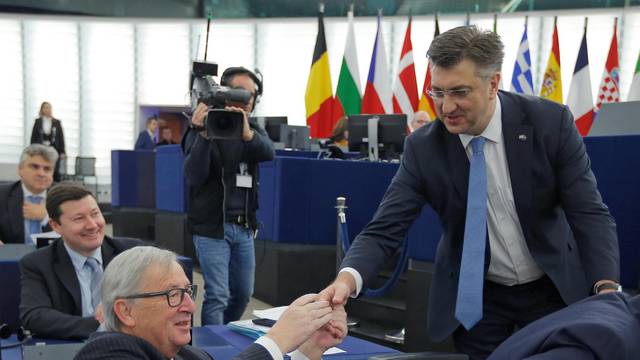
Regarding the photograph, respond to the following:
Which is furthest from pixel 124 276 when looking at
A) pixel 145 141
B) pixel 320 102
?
pixel 145 141

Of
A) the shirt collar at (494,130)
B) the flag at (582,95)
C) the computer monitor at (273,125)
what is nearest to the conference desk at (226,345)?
the shirt collar at (494,130)

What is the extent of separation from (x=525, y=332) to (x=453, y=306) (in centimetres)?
105

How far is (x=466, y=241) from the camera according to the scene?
6.32 feet

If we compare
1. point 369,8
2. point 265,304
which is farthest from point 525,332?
point 369,8

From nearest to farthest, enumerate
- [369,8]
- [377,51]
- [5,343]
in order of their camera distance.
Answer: [5,343], [377,51], [369,8]

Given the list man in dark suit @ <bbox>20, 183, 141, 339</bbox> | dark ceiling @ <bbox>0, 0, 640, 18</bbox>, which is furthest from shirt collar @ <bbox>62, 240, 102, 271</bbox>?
dark ceiling @ <bbox>0, 0, 640, 18</bbox>

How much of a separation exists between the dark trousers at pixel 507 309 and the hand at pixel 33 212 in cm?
273

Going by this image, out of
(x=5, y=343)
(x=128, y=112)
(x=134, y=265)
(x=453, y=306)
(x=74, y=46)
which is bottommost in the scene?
(x=5, y=343)

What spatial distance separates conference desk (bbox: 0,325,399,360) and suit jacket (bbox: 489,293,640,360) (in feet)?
2.81

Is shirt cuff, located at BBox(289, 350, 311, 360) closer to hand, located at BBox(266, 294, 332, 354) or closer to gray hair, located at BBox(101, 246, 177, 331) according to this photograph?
hand, located at BBox(266, 294, 332, 354)

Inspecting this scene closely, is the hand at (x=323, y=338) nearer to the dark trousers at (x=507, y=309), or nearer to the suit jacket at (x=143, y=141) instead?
the dark trousers at (x=507, y=309)

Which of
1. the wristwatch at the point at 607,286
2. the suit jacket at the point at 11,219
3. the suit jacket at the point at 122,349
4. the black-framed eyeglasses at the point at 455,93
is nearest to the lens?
the suit jacket at the point at 122,349

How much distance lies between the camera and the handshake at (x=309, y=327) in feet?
5.05

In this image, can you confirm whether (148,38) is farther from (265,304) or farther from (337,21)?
(265,304)
